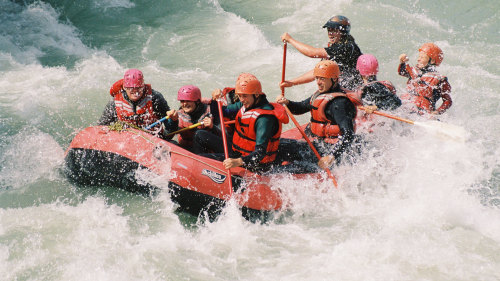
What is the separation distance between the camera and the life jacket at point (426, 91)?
5926 mm

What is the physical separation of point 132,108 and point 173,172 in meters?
1.17

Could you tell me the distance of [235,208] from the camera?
15.7 ft

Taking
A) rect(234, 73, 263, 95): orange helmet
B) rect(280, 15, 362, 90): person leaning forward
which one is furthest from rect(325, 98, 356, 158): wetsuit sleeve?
rect(280, 15, 362, 90): person leaning forward

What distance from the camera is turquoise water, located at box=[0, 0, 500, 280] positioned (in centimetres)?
432

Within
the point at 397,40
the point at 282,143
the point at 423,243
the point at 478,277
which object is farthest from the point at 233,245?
the point at 397,40

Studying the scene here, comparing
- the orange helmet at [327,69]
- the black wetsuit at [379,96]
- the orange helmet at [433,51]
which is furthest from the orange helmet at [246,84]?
the orange helmet at [433,51]

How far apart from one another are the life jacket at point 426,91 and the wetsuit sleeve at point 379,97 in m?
0.62

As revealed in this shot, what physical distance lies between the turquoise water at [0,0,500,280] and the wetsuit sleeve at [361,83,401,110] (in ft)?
1.13

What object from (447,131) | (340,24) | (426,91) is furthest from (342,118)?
(426,91)

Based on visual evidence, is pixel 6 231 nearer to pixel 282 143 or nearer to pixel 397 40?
pixel 282 143

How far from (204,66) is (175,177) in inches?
181

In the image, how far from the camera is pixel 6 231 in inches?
189

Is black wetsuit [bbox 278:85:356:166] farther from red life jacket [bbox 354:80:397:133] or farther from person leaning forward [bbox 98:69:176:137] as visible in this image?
person leaning forward [bbox 98:69:176:137]

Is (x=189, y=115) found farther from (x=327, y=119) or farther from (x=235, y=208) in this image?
(x=327, y=119)
